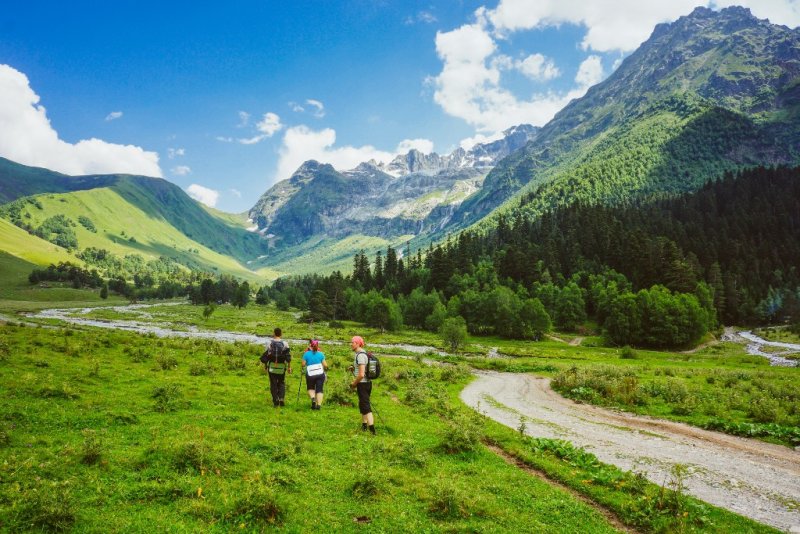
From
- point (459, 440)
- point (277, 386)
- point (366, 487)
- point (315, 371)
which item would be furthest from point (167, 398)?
point (459, 440)

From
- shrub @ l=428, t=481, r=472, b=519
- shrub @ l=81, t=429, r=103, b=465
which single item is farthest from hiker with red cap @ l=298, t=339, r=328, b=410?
shrub @ l=428, t=481, r=472, b=519

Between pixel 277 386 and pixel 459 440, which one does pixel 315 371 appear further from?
pixel 459 440

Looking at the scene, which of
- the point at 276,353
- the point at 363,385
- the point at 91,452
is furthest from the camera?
the point at 276,353

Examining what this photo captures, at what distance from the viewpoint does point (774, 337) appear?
105312mm

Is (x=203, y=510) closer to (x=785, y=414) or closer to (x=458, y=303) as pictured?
(x=785, y=414)

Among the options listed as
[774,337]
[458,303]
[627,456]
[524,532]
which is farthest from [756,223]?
[524,532]

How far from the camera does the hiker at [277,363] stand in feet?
69.2

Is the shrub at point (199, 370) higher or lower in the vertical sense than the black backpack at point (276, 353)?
lower

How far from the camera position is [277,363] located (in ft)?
70.7

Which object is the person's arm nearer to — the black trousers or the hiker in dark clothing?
the hiker in dark clothing

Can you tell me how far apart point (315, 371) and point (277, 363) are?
6.74ft

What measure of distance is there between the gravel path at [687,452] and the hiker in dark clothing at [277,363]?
11.8 meters

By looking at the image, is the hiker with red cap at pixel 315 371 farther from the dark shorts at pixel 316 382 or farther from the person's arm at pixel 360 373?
the person's arm at pixel 360 373

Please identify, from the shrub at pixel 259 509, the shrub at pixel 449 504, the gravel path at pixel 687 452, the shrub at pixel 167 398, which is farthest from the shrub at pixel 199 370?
the shrub at pixel 449 504
